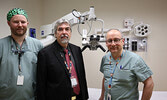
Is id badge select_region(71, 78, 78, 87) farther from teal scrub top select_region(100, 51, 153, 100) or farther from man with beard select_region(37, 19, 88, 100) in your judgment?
teal scrub top select_region(100, 51, 153, 100)

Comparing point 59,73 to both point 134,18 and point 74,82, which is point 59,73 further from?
point 134,18

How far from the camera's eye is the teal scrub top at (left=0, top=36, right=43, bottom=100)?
104 cm

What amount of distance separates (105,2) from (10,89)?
92.8 inches

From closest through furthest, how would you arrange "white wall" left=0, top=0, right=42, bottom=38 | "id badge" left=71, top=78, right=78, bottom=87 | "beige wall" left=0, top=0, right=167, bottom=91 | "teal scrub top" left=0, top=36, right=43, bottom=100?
1. "teal scrub top" left=0, top=36, right=43, bottom=100
2. "id badge" left=71, top=78, right=78, bottom=87
3. "white wall" left=0, top=0, right=42, bottom=38
4. "beige wall" left=0, top=0, right=167, bottom=91

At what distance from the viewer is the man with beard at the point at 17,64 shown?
3.42 ft

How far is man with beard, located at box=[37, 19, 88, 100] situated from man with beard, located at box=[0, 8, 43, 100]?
0.08 m

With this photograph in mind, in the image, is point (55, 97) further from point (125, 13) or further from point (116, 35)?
point (125, 13)

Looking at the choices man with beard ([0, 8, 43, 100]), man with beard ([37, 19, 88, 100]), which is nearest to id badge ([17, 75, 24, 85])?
man with beard ([0, 8, 43, 100])

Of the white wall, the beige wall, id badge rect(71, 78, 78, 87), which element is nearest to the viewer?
id badge rect(71, 78, 78, 87)

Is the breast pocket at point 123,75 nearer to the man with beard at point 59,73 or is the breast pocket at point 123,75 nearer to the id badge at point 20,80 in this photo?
the man with beard at point 59,73

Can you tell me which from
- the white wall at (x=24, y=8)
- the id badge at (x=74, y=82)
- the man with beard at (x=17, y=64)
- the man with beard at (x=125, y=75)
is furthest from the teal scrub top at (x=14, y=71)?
the white wall at (x=24, y=8)

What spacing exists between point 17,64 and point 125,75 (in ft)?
3.21

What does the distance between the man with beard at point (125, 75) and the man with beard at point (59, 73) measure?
1.05ft

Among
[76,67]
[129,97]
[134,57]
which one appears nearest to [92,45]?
[76,67]
